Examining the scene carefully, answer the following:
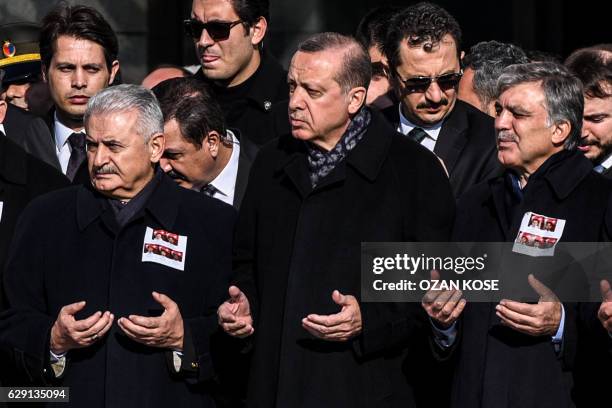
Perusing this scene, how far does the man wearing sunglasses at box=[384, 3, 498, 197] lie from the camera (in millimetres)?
5855

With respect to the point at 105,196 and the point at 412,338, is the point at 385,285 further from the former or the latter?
the point at 105,196

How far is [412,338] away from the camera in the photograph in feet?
16.8

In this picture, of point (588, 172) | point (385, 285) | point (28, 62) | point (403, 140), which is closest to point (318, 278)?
point (385, 285)

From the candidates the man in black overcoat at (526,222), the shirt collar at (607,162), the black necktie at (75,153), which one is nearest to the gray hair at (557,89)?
the man in black overcoat at (526,222)

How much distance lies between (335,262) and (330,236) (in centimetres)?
9

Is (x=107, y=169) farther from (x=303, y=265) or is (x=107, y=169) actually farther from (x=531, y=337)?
(x=531, y=337)

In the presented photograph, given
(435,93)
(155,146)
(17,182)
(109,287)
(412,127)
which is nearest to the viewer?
(109,287)

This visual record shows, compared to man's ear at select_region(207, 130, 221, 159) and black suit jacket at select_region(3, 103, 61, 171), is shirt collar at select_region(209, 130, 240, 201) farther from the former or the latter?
black suit jacket at select_region(3, 103, 61, 171)

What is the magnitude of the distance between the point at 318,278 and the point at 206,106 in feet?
3.91

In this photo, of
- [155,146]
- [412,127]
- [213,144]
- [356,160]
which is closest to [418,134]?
[412,127]

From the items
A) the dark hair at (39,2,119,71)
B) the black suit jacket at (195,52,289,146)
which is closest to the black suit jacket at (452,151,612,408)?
the black suit jacket at (195,52,289,146)

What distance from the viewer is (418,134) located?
19.7 ft

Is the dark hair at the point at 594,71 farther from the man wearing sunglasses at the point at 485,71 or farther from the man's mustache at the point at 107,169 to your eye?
the man's mustache at the point at 107,169

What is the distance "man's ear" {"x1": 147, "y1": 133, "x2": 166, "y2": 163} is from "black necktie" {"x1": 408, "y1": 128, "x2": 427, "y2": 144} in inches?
49.4
